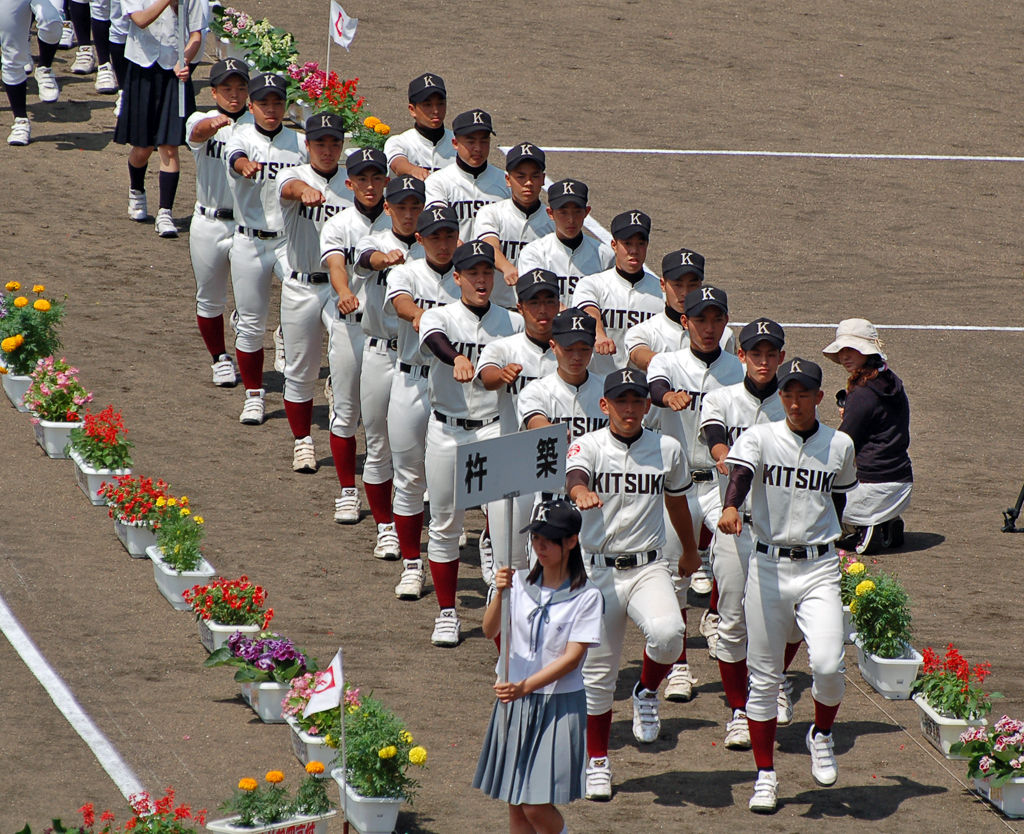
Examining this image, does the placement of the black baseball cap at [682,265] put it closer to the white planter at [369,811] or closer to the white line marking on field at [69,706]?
the white planter at [369,811]

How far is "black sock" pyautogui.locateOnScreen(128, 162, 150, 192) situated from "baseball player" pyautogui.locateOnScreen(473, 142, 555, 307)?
5698mm

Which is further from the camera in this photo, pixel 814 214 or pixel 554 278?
pixel 814 214

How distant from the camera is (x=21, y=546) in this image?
39.0 feet

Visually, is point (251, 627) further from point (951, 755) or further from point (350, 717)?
point (951, 755)

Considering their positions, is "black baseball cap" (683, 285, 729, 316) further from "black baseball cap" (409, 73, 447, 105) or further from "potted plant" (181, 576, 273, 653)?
"black baseball cap" (409, 73, 447, 105)

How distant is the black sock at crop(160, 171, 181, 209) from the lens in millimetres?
16828

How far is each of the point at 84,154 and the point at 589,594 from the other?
1230 centimetres

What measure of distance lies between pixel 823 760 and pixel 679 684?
1286mm

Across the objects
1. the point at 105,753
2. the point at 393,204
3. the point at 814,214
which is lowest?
the point at 105,753

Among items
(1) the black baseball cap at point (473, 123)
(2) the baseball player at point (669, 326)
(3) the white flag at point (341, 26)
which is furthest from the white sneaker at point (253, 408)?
(3) the white flag at point (341, 26)

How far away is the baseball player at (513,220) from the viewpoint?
492 inches

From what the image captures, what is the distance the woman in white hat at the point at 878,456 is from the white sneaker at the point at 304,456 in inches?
155

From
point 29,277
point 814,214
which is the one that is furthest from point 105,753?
point 814,214

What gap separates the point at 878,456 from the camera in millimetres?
12586
